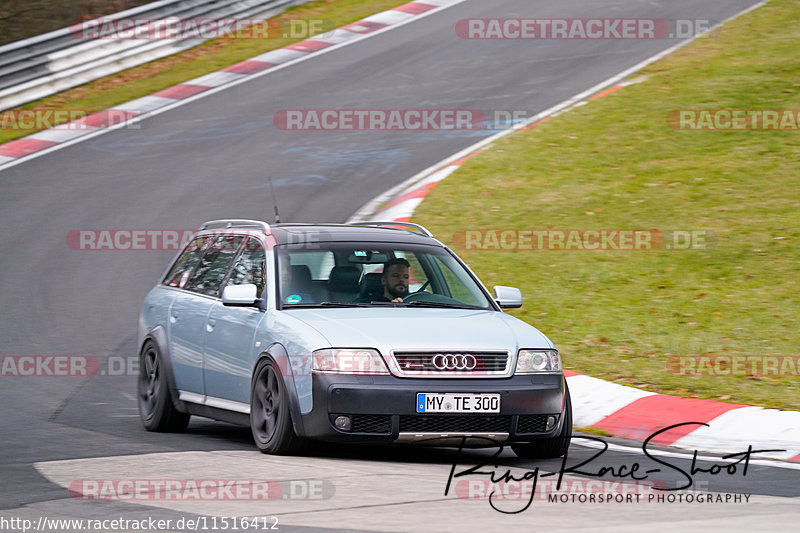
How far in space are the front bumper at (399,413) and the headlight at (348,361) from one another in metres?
0.04

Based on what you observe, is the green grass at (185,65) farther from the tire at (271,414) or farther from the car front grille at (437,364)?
the car front grille at (437,364)

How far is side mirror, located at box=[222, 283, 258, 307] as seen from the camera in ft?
28.6

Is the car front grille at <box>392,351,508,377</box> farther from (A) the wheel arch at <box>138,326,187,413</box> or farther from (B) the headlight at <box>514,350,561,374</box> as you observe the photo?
(A) the wheel arch at <box>138,326,187,413</box>

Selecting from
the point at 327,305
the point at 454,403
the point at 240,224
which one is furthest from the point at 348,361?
the point at 240,224

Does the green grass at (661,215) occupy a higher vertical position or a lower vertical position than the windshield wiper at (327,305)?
lower

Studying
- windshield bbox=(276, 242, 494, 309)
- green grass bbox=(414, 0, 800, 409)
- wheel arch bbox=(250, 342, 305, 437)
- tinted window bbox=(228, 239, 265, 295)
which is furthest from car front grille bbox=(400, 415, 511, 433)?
green grass bbox=(414, 0, 800, 409)

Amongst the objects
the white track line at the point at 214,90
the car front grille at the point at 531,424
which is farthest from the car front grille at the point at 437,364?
the white track line at the point at 214,90

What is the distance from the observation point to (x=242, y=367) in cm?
886

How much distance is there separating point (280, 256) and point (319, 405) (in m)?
1.61

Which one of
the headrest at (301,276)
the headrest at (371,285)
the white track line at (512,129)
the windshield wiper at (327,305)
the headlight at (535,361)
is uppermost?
the headrest at (301,276)

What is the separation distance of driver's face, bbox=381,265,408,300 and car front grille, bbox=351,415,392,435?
1.34 metres

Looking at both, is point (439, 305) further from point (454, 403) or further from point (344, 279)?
point (454, 403)

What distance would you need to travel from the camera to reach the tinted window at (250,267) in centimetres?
923

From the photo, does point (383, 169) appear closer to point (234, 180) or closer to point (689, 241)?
point (234, 180)
